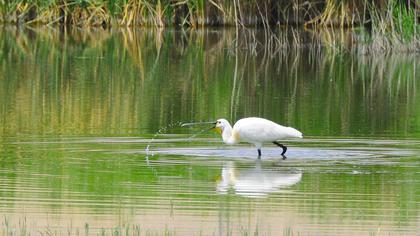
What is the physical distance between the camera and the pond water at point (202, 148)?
29.4ft

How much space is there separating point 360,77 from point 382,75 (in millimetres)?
Answer: 479

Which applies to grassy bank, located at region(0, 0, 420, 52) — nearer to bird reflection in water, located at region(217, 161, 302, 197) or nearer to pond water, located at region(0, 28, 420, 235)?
pond water, located at region(0, 28, 420, 235)

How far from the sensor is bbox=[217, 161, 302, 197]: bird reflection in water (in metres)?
10.3

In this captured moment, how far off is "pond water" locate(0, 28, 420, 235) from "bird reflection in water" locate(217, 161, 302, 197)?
0.06ft

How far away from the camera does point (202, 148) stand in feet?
42.2

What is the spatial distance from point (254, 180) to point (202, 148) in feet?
6.55

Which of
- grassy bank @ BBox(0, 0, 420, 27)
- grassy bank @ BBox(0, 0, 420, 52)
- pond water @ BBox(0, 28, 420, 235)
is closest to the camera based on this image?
pond water @ BBox(0, 28, 420, 235)

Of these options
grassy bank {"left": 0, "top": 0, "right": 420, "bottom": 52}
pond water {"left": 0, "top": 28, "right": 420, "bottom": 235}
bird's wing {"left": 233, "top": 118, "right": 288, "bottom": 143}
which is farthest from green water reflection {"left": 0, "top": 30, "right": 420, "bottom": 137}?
grassy bank {"left": 0, "top": 0, "right": 420, "bottom": 52}

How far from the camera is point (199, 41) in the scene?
30984 millimetres

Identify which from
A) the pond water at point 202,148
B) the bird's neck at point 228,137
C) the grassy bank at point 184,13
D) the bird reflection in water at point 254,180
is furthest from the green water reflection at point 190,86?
the bird reflection in water at point 254,180

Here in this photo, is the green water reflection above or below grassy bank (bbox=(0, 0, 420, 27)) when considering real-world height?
below

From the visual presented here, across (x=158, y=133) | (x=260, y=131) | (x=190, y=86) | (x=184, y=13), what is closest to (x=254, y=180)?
(x=260, y=131)

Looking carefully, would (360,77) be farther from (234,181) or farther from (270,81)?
(234,181)

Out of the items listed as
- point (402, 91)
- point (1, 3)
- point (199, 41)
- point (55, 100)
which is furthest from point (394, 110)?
point (1, 3)
